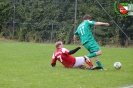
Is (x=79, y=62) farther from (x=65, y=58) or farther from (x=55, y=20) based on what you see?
(x=55, y=20)

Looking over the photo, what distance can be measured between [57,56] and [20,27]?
66.1 feet

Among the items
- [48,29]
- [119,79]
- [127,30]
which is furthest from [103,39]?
[119,79]

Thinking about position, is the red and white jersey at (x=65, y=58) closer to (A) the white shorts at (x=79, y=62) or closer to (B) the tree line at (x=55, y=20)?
(A) the white shorts at (x=79, y=62)

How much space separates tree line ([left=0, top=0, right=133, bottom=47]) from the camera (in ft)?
99.2

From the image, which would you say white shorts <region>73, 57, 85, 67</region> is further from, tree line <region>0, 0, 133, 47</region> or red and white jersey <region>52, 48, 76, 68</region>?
tree line <region>0, 0, 133, 47</region>

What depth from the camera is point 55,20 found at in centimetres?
3278

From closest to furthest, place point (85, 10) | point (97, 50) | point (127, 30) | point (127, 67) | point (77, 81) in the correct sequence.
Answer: point (77, 81) < point (97, 50) < point (127, 67) < point (127, 30) < point (85, 10)

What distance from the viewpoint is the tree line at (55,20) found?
1191 inches

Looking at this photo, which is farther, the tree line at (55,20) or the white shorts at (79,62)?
the tree line at (55,20)

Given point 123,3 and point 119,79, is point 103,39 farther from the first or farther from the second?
point 119,79

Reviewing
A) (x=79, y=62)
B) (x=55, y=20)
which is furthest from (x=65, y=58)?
(x=55, y=20)

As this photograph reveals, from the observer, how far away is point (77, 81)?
10609mm

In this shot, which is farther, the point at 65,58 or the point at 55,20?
the point at 55,20

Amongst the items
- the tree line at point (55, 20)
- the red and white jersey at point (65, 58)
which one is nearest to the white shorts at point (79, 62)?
the red and white jersey at point (65, 58)
